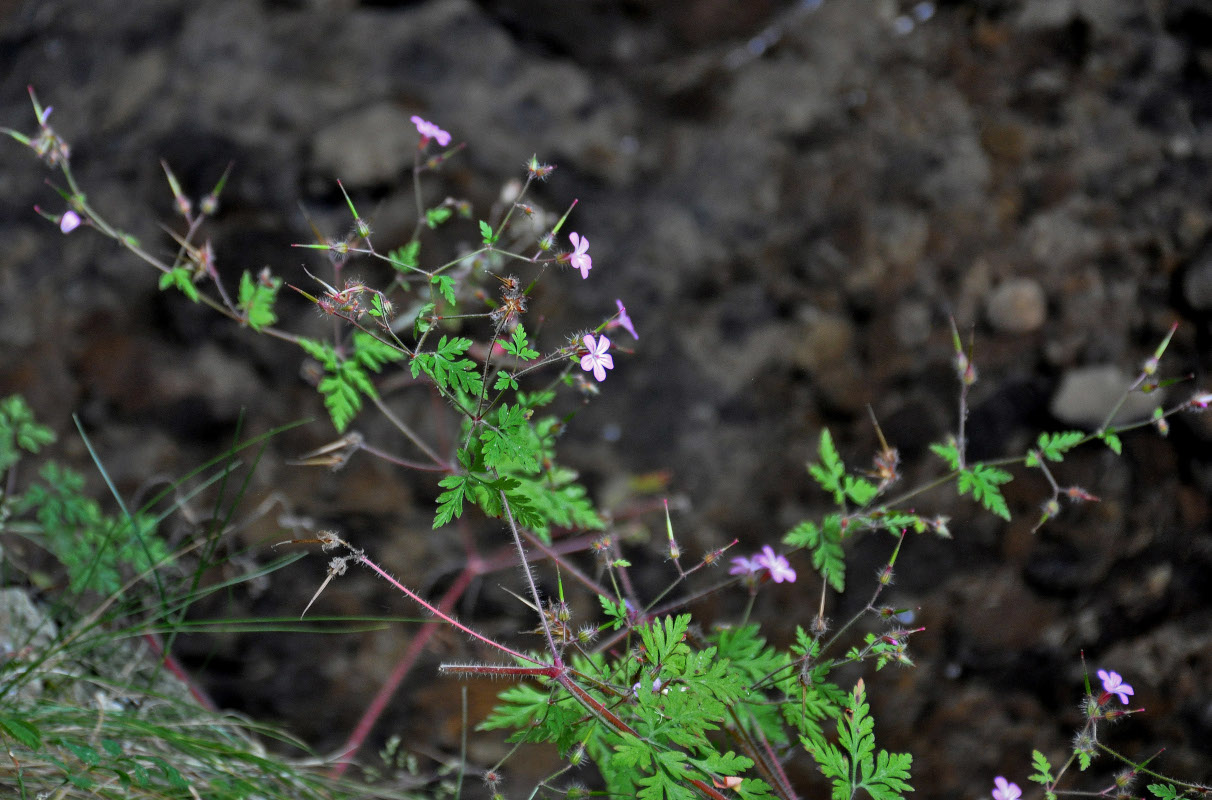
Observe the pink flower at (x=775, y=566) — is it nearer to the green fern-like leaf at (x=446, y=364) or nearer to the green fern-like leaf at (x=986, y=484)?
the green fern-like leaf at (x=986, y=484)

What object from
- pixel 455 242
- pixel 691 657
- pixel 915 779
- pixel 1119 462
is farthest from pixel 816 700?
pixel 455 242

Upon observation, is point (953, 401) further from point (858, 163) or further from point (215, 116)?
point (215, 116)

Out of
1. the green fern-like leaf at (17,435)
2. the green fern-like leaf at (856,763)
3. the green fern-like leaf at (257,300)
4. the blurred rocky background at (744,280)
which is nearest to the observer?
the green fern-like leaf at (856,763)

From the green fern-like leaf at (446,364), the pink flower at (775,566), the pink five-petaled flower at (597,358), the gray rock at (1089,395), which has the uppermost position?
the green fern-like leaf at (446,364)

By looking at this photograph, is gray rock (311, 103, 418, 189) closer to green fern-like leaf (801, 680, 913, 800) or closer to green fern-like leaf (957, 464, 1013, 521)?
green fern-like leaf (957, 464, 1013, 521)

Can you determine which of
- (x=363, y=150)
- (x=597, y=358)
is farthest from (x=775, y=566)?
(x=363, y=150)

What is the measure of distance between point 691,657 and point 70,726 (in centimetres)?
121

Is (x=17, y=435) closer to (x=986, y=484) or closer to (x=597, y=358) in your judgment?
(x=597, y=358)

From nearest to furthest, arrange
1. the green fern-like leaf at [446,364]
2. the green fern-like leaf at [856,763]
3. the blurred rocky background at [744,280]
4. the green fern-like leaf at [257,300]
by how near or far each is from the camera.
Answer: the green fern-like leaf at [446,364], the green fern-like leaf at [856,763], the green fern-like leaf at [257,300], the blurred rocky background at [744,280]

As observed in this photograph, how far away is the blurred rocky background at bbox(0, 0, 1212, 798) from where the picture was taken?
231 centimetres

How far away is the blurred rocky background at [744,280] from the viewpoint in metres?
2.31

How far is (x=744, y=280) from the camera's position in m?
2.51

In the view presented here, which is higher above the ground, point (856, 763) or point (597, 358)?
point (597, 358)

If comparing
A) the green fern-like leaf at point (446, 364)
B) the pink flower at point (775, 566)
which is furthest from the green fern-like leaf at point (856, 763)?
the green fern-like leaf at point (446, 364)
